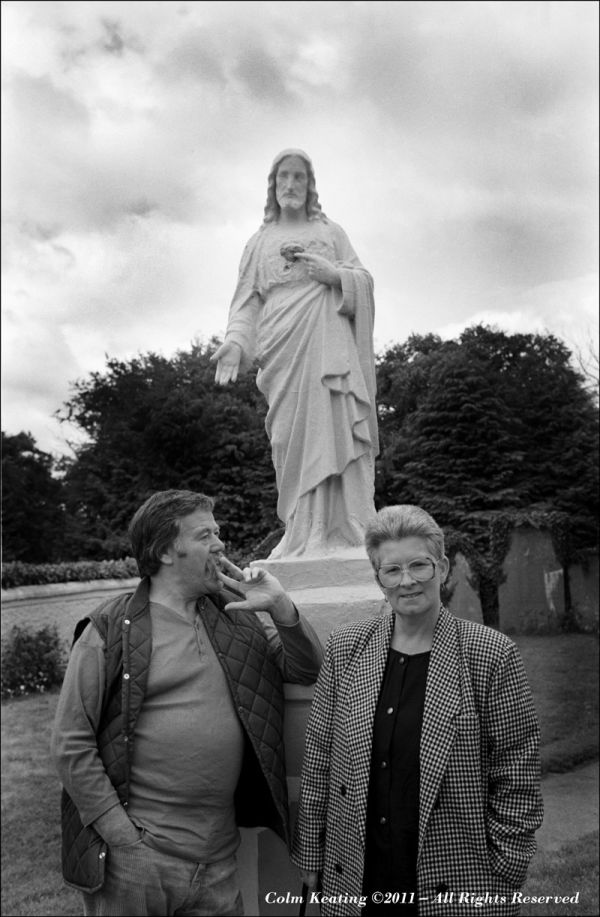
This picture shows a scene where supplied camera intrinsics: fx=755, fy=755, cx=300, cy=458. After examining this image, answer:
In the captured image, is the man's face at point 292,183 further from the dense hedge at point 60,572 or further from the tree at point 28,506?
the tree at point 28,506

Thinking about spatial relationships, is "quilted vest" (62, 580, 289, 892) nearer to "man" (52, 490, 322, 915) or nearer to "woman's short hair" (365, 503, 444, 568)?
"man" (52, 490, 322, 915)

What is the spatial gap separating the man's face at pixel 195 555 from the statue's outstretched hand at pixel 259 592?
50mm

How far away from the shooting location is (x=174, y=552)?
2.15 meters

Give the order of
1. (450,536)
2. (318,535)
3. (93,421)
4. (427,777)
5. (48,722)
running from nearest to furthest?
(427,777)
(318,535)
(48,722)
(450,536)
(93,421)

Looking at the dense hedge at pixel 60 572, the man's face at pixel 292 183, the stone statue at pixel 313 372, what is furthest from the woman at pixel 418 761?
the dense hedge at pixel 60 572

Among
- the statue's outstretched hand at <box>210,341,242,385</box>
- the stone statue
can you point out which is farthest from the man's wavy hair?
the statue's outstretched hand at <box>210,341,242,385</box>

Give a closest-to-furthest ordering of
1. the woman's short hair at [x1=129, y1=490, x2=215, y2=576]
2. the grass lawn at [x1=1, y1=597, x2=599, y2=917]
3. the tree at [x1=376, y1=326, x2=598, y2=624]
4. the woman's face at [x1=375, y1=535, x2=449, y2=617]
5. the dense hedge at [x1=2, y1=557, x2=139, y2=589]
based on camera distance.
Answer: the woman's face at [x1=375, y1=535, x2=449, y2=617] < the woman's short hair at [x1=129, y1=490, x2=215, y2=576] < the grass lawn at [x1=1, y1=597, x2=599, y2=917] < the dense hedge at [x1=2, y1=557, x2=139, y2=589] < the tree at [x1=376, y1=326, x2=598, y2=624]

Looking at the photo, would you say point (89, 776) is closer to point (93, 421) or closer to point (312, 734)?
point (312, 734)

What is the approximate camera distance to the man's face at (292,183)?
3652mm

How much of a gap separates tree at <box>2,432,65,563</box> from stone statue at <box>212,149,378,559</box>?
10762 millimetres

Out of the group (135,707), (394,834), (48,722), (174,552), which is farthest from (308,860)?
(48,722)

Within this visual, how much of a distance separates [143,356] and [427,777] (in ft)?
63.9

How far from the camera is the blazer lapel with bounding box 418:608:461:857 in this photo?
1.74m

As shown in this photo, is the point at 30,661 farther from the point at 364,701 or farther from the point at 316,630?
the point at 364,701
